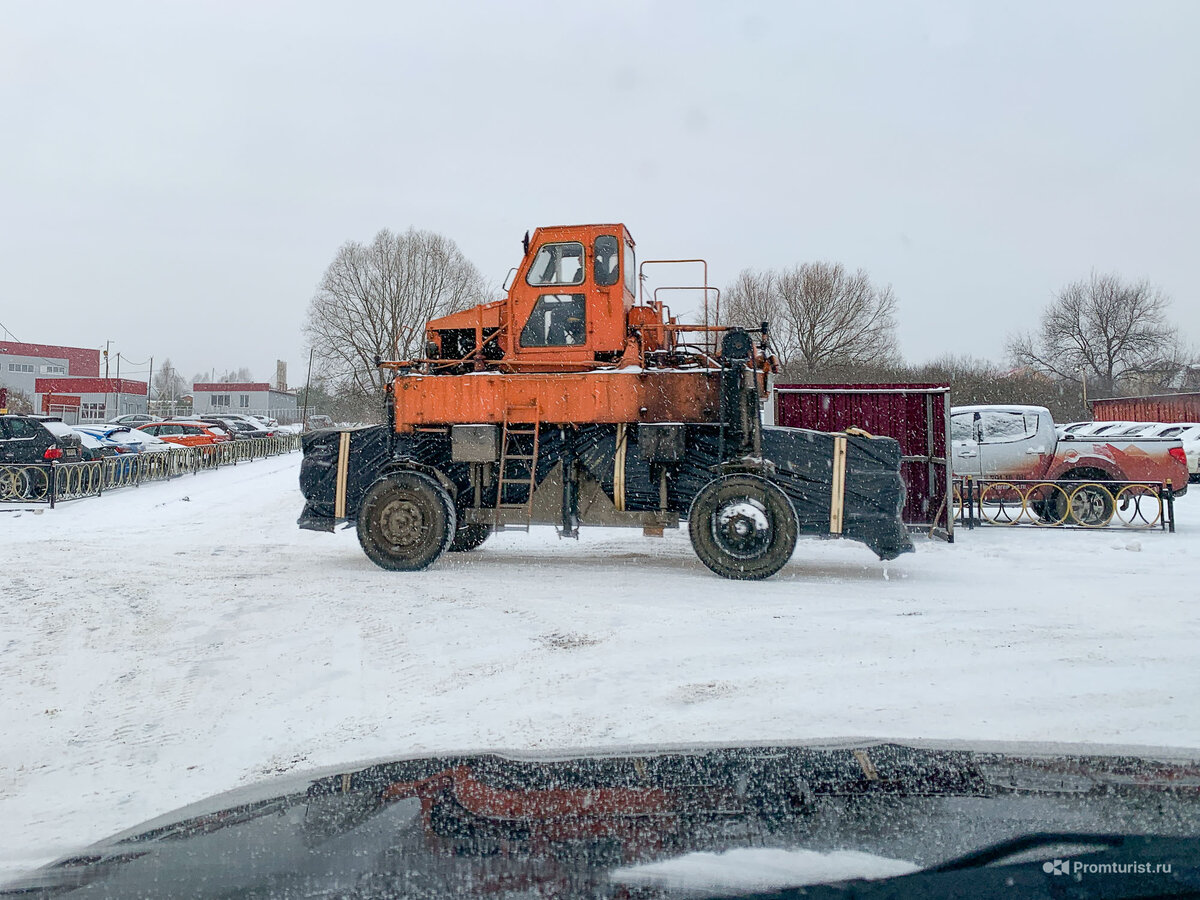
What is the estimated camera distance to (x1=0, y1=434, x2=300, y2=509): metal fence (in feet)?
52.1

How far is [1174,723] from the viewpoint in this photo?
13.1 feet

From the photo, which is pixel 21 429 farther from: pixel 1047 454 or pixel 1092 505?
pixel 1092 505

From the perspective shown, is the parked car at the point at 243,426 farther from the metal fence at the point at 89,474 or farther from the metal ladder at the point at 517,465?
the metal ladder at the point at 517,465

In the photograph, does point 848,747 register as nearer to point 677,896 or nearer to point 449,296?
point 677,896

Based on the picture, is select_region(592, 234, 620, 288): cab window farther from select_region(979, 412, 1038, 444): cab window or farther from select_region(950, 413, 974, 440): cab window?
select_region(979, 412, 1038, 444): cab window

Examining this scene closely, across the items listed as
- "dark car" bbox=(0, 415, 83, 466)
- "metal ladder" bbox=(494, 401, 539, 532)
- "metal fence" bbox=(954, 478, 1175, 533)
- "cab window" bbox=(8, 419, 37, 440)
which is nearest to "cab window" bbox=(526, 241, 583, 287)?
"metal ladder" bbox=(494, 401, 539, 532)

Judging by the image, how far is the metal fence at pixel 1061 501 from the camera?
12.6 m

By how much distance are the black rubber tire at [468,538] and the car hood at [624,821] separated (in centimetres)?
761

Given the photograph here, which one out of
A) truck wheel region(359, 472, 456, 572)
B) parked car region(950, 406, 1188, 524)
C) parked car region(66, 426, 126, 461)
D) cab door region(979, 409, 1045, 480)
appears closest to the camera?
truck wheel region(359, 472, 456, 572)

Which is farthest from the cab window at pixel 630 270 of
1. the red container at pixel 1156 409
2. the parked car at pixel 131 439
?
the red container at pixel 1156 409

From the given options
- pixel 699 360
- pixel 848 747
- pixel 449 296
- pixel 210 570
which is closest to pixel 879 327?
pixel 449 296

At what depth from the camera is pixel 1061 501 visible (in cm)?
1306

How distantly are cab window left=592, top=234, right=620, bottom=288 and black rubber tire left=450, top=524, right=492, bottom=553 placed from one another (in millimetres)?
3328

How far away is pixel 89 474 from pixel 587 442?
12.7 metres
